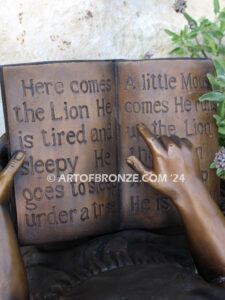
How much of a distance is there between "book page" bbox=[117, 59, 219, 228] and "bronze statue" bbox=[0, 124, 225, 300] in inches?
4.2

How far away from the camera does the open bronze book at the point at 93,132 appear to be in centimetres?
118

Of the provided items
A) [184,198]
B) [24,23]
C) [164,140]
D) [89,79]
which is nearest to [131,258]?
[184,198]

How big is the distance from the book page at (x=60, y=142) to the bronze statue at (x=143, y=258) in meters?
0.10

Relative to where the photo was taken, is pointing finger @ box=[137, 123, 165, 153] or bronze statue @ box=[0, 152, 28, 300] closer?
bronze statue @ box=[0, 152, 28, 300]

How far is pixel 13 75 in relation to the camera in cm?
116

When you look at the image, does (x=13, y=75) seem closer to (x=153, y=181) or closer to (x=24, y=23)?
(x=24, y=23)

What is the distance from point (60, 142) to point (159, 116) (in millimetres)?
346

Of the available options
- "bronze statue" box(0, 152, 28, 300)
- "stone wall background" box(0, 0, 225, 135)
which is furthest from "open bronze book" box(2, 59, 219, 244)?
"stone wall background" box(0, 0, 225, 135)

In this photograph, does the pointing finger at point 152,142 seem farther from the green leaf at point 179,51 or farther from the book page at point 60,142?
the green leaf at point 179,51

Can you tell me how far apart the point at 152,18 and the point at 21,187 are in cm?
92

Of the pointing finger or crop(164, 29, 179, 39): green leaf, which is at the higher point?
crop(164, 29, 179, 39): green leaf

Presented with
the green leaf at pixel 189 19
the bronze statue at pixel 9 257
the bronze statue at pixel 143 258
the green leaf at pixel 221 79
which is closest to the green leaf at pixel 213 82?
the green leaf at pixel 221 79

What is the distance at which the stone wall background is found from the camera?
148cm

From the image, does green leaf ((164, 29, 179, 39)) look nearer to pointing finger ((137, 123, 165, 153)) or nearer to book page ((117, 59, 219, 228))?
book page ((117, 59, 219, 228))
